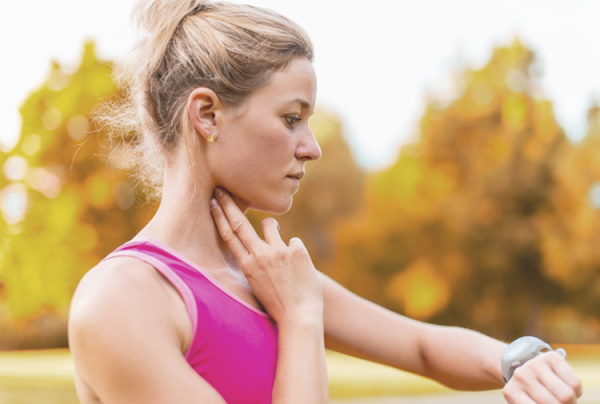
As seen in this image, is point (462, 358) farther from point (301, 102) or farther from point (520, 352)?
point (301, 102)

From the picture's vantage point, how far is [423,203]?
67.9 feet

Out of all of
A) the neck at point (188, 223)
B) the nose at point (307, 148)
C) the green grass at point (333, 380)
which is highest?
the green grass at point (333, 380)

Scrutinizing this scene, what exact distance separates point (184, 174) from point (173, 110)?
0.16m

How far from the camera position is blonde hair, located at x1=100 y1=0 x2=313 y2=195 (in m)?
1.82

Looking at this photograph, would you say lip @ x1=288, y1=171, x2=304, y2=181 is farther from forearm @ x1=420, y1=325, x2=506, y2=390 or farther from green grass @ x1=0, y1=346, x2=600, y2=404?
green grass @ x1=0, y1=346, x2=600, y2=404

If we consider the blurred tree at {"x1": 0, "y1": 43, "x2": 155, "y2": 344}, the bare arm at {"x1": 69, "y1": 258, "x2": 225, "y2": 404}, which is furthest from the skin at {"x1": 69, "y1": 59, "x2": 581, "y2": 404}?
the blurred tree at {"x1": 0, "y1": 43, "x2": 155, "y2": 344}

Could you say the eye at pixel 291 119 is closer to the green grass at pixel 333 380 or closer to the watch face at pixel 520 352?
the watch face at pixel 520 352

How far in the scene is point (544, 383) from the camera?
1563 millimetres

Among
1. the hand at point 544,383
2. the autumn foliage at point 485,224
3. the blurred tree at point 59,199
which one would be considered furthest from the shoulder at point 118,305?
the autumn foliage at point 485,224

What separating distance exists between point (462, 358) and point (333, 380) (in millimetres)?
11670

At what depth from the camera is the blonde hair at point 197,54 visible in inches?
71.6

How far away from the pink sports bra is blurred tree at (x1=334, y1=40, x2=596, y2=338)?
1877 centimetres

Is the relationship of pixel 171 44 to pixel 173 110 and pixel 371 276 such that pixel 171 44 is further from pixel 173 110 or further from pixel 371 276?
pixel 371 276

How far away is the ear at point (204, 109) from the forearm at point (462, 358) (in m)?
0.83
